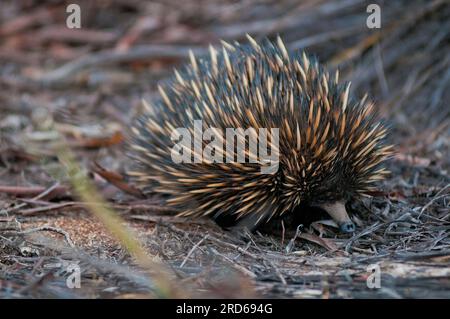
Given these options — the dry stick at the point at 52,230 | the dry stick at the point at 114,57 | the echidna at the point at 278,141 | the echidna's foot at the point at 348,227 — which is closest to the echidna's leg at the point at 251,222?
the echidna at the point at 278,141

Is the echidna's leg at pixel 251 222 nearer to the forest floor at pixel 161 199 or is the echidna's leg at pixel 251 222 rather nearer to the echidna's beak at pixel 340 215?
the forest floor at pixel 161 199

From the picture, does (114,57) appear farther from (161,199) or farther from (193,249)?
(193,249)

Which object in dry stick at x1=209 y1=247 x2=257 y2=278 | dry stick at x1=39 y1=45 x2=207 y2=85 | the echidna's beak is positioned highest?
dry stick at x1=39 y1=45 x2=207 y2=85

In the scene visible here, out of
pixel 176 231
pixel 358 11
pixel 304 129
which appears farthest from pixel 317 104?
pixel 358 11

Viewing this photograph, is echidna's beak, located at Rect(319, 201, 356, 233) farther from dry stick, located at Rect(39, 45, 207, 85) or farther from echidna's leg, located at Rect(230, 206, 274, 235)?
dry stick, located at Rect(39, 45, 207, 85)

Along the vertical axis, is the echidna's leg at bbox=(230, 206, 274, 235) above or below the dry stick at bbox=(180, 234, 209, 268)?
above

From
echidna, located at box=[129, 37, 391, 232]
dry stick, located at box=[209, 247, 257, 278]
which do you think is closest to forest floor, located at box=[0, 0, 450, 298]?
dry stick, located at box=[209, 247, 257, 278]

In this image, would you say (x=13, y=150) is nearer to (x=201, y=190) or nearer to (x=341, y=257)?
(x=201, y=190)
